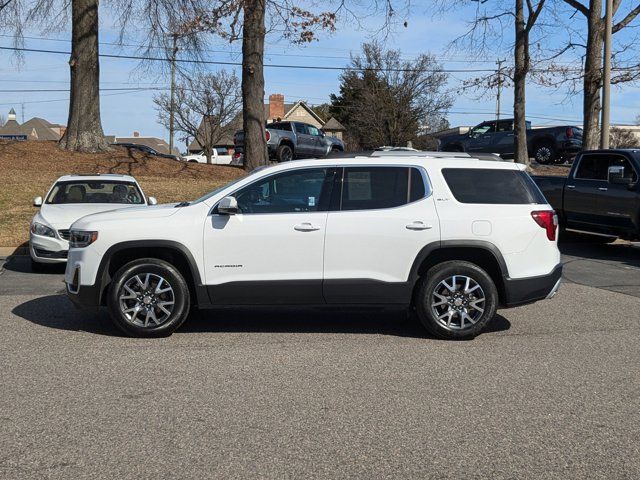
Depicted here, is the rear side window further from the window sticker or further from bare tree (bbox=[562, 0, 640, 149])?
bare tree (bbox=[562, 0, 640, 149])

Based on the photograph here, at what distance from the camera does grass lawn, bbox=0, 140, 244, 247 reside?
18.6m

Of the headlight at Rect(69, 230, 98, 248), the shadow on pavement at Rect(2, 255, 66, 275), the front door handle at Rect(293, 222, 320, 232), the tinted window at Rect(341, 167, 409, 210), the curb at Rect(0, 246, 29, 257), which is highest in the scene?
the tinted window at Rect(341, 167, 409, 210)

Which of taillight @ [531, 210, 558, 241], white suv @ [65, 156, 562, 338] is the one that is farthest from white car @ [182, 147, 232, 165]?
taillight @ [531, 210, 558, 241]

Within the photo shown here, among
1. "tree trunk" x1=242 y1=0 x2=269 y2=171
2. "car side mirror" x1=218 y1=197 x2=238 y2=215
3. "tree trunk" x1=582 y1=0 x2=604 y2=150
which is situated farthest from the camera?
"tree trunk" x1=582 y1=0 x2=604 y2=150

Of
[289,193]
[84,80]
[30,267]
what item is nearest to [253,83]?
[84,80]

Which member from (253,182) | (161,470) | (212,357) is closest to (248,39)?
(253,182)

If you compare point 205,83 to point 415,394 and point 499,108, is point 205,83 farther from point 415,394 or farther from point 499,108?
point 415,394

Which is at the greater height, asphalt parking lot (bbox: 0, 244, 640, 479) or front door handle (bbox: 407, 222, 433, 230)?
front door handle (bbox: 407, 222, 433, 230)

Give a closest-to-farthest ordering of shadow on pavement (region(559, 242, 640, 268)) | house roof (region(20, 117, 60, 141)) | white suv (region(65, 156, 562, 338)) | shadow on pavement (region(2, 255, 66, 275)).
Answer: white suv (region(65, 156, 562, 338)), shadow on pavement (region(2, 255, 66, 275)), shadow on pavement (region(559, 242, 640, 268)), house roof (region(20, 117, 60, 141))

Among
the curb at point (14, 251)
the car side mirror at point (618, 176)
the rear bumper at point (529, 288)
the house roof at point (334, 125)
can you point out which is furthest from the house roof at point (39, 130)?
the rear bumper at point (529, 288)

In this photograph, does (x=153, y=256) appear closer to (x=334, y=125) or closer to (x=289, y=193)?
(x=289, y=193)

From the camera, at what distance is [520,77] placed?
23.7 metres

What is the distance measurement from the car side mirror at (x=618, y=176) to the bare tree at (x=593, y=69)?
350 inches

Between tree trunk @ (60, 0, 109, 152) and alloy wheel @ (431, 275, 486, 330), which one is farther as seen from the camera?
tree trunk @ (60, 0, 109, 152)
